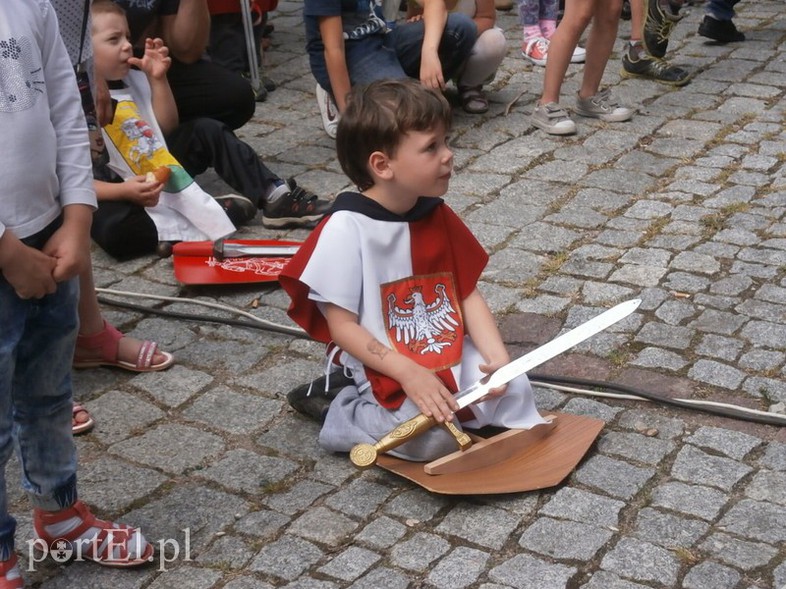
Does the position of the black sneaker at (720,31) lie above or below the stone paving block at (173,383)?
above

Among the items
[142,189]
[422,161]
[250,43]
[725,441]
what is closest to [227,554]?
[422,161]

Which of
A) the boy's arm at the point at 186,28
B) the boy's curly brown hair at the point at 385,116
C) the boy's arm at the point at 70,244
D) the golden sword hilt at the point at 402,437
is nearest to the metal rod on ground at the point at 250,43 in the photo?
the boy's arm at the point at 186,28

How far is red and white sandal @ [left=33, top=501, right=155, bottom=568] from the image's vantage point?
2.86 metres

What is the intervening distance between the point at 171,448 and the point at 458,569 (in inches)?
39.6

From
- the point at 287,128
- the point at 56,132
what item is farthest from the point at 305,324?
the point at 287,128

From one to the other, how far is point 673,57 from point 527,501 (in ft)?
14.7

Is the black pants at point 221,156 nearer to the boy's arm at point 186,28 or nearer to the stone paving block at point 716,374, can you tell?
the boy's arm at point 186,28

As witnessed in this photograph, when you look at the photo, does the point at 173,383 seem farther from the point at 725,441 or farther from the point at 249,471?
the point at 725,441

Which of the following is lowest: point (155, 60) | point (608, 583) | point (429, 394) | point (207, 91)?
point (608, 583)

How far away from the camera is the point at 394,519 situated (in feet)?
9.96

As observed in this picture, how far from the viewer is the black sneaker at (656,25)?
658 centimetres

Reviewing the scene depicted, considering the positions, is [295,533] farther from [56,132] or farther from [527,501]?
[56,132]

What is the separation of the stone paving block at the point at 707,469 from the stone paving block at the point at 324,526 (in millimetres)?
866

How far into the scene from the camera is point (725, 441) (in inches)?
130
